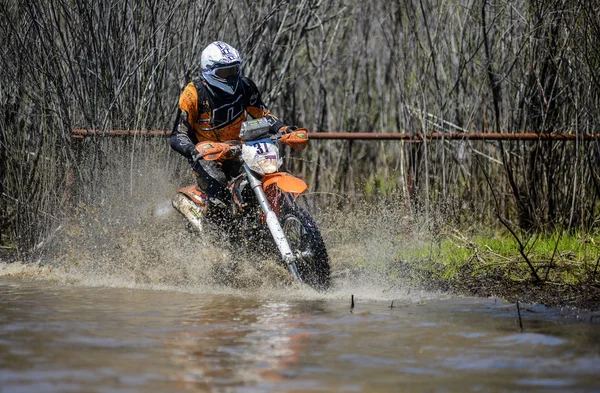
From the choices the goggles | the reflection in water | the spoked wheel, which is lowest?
the reflection in water

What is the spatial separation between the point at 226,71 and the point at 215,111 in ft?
1.31

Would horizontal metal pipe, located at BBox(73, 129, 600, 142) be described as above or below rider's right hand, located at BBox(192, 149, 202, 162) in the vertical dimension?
above

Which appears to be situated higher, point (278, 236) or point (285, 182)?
point (285, 182)

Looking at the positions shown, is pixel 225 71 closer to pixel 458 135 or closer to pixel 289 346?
pixel 458 135

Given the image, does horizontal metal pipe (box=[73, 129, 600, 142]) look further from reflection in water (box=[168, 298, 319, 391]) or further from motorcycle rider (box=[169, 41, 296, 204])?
reflection in water (box=[168, 298, 319, 391])

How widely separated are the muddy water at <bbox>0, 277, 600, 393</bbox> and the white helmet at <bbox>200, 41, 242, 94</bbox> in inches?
77.4

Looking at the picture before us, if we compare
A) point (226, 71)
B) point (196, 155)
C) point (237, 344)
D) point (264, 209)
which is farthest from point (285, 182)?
point (237, 344)

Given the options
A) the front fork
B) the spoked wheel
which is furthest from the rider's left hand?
the spoked wheel

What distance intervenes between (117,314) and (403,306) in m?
1.77

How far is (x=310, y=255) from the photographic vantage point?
669cm

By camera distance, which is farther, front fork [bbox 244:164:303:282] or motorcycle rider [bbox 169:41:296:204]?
motorcycle rider [bbox 169:41:296:204]

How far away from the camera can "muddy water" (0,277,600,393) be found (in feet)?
12.9

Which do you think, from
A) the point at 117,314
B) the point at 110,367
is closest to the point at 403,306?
the point at 117,314

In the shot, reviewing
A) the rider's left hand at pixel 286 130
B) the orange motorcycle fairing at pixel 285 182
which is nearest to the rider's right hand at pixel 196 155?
the orange motorcycle fairing at pixel 285 182
